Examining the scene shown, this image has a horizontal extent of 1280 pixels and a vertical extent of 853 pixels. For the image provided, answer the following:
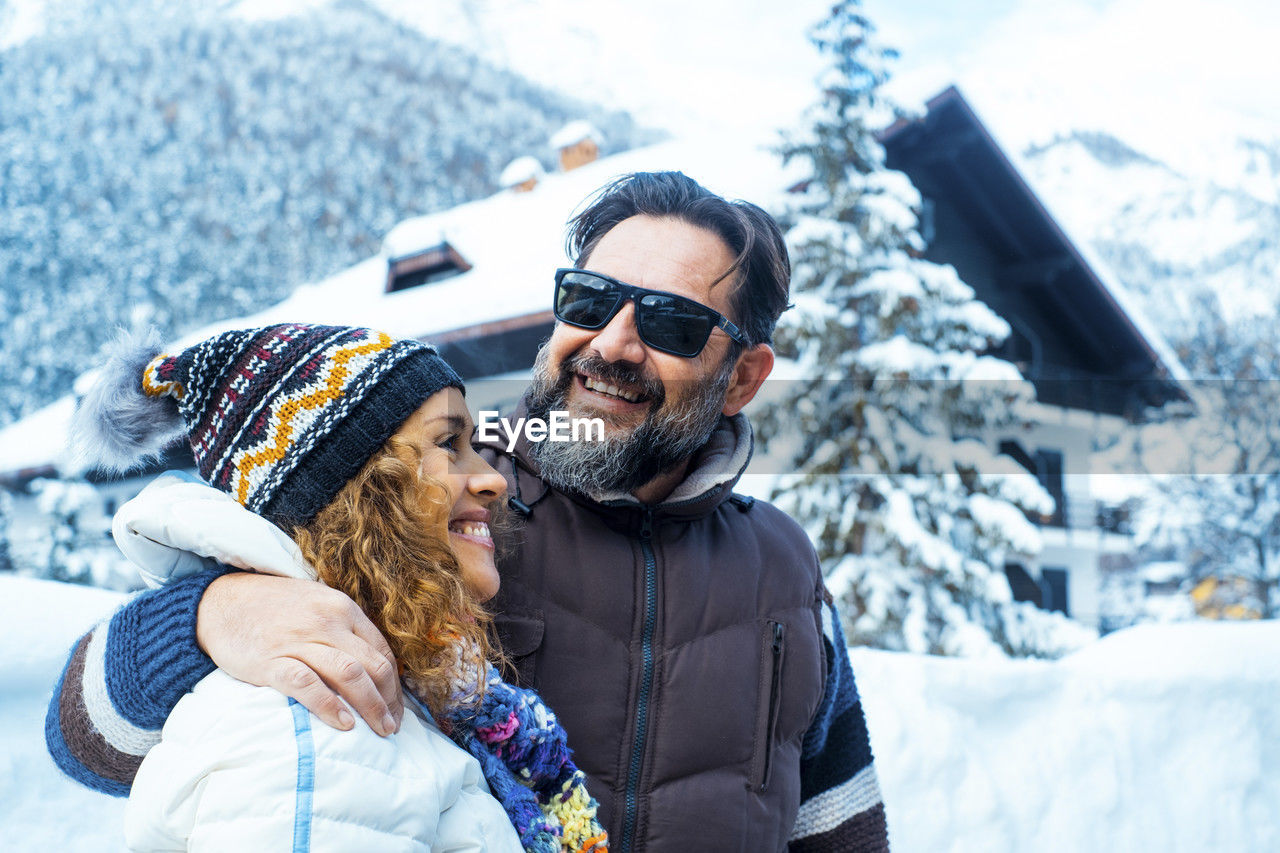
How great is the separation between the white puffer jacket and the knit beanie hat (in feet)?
0.34

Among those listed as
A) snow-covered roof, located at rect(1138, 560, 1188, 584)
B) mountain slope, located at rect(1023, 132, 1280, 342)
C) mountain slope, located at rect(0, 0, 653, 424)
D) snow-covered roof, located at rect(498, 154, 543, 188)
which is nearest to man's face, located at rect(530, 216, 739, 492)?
mountain slope, located at rect(1023, 132, 1280, 342)

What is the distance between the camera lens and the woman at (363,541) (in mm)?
1095

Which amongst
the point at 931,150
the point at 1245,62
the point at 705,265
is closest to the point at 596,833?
the point at 705,265

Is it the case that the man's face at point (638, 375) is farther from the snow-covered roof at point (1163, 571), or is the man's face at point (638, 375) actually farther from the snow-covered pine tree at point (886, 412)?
the snow-covered roof at point (1163, 571)

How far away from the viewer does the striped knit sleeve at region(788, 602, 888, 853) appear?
6.82ft

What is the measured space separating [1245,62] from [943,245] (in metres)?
91.4

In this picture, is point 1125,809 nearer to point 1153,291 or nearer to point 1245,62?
point 1153,291

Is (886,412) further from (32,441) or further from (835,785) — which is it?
(32,441)

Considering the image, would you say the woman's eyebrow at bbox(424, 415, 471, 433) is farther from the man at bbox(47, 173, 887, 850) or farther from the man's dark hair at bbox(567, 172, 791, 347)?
the man's dark hair at bbox(567, 172, 791, 347)

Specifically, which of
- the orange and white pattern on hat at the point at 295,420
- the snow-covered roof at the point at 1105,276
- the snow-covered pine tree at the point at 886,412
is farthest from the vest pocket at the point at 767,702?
the snow-covered roof at the point at 1105,276

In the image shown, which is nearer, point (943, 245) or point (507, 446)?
point (507, 446)

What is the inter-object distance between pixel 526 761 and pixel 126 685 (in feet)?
1.75

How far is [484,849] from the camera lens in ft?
→ 3.92

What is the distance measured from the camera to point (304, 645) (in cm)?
113
